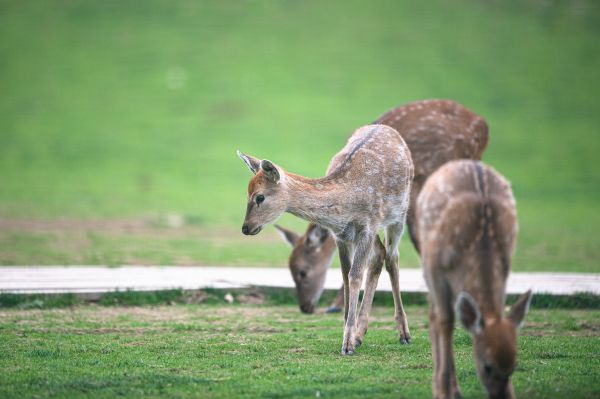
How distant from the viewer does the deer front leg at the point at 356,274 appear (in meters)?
7.89

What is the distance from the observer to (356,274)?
8.17 meters

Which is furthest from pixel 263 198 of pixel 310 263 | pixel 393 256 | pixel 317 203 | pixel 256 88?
pixel 256 88

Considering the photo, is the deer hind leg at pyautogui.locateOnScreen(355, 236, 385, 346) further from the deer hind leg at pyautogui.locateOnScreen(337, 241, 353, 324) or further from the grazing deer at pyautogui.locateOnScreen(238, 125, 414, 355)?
the deer hind leg at pyautogui.locateOnScreen(337, 241, 353, 324)

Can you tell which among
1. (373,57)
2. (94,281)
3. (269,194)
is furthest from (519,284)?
(373,57)

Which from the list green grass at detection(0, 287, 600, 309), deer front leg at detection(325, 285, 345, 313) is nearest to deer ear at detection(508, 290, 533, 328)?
green grass at detection(0, 287, 600, 309)

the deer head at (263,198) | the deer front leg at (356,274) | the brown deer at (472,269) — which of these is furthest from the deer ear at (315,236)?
the brown deer at (472,269)

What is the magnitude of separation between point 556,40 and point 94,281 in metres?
21.5

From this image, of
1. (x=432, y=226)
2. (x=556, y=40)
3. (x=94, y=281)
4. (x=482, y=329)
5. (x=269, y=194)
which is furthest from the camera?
(x=556, y=40)

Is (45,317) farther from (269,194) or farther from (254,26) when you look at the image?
(254,26)

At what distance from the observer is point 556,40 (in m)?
29.0

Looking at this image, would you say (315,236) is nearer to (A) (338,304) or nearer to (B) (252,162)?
(A) (338,304)

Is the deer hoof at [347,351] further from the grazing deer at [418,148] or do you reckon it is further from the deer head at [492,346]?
the grazing deer at [418,148]

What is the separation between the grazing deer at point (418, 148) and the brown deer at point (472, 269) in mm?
4044

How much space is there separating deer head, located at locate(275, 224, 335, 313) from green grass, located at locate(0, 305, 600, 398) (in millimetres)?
432
